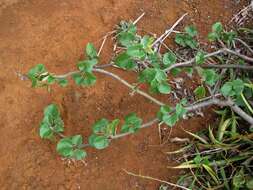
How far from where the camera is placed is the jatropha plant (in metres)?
2.17

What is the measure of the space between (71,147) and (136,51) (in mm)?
478

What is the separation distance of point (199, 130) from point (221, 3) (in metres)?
0.74

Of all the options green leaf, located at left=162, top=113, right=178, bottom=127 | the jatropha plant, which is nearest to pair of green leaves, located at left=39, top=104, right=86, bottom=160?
the jatropha plant

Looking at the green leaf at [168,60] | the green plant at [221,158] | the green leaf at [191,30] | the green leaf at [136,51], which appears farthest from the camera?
the green leaf at [191,30]

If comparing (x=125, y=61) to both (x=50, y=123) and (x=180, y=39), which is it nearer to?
(x=50, y=123)

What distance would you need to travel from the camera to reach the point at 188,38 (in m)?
2.70

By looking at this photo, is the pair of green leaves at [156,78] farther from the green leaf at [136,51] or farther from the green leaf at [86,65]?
the green leaf at [86,65]

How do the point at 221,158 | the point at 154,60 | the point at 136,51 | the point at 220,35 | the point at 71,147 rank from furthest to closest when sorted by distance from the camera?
1. the point at 220,35
2. the point at 221,158
3. the point at 154,60
4. the point at 71,147
5. the point at 136,51

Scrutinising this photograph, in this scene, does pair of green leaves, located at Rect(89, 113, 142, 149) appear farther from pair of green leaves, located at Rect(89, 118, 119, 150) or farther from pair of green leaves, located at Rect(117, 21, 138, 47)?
pair of green leaves, located at Rect(117, 21, 138, 47)

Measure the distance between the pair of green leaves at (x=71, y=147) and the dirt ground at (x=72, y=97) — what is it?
24cm

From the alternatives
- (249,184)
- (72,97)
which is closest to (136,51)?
(72,97)

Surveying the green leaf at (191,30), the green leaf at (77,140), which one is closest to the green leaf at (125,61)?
the green leaf at (77,140)

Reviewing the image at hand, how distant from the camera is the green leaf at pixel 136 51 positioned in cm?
210

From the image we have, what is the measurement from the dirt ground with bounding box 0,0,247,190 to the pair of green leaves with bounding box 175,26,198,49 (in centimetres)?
12
